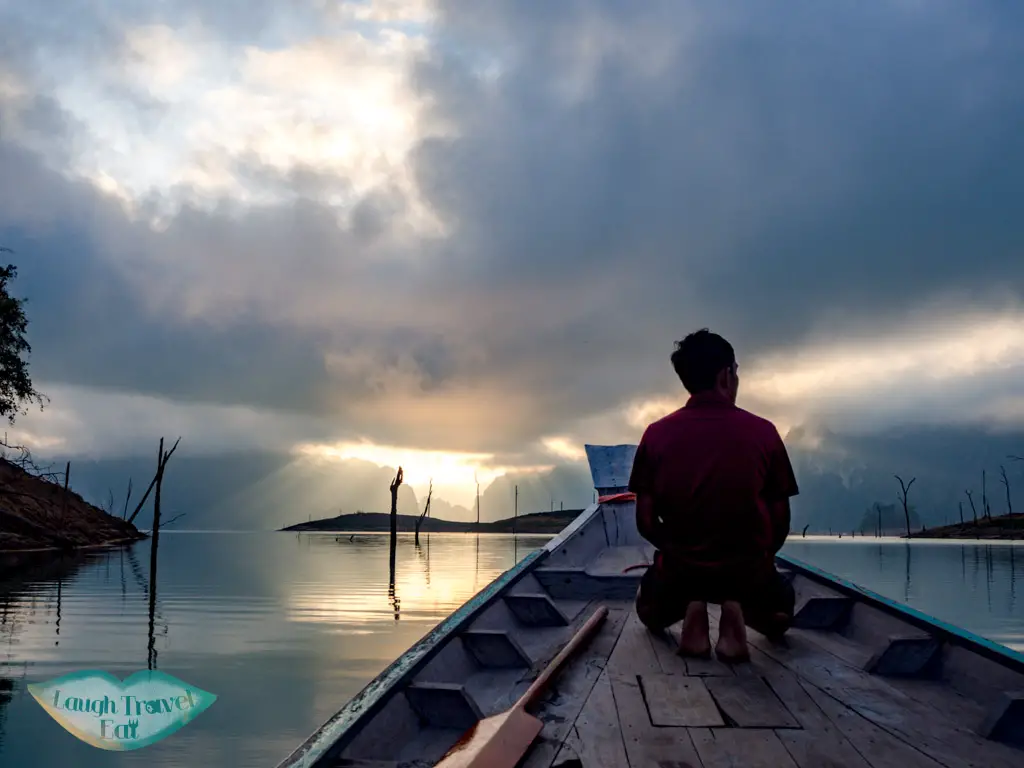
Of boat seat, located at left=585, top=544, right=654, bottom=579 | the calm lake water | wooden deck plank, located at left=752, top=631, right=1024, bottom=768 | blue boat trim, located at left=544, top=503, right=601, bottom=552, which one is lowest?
the calm lake water

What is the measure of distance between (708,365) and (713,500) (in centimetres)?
70

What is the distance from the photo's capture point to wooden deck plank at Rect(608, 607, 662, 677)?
3463mm

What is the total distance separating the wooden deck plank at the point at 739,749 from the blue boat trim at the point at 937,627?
55.9 inches

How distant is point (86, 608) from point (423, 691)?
19.3 m

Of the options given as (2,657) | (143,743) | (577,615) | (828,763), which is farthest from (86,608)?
(828,763)

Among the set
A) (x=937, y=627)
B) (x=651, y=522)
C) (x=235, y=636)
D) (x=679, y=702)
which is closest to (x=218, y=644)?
(x=235, y=636)

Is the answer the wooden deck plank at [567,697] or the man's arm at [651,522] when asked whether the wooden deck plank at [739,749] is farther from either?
the man's arm at [651,522]

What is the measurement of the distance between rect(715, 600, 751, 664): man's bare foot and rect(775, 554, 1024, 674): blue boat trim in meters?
1.04

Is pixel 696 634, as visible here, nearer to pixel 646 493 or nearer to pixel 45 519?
pixel 646 493

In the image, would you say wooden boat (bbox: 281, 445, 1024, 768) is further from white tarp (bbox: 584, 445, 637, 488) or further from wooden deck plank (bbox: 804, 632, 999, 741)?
white tarp (bbox: 584, 445, 637, 488)

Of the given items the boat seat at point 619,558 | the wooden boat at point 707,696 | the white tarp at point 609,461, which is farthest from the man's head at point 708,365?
the white tarp at point 609,461

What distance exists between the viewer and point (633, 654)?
3.78 meters

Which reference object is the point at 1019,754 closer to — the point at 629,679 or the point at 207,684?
the point at 629,679

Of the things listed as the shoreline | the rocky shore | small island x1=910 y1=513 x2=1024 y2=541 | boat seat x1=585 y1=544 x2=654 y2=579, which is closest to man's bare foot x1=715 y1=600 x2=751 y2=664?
boat seat x1=585 y1=544 x2=654 y2=579
